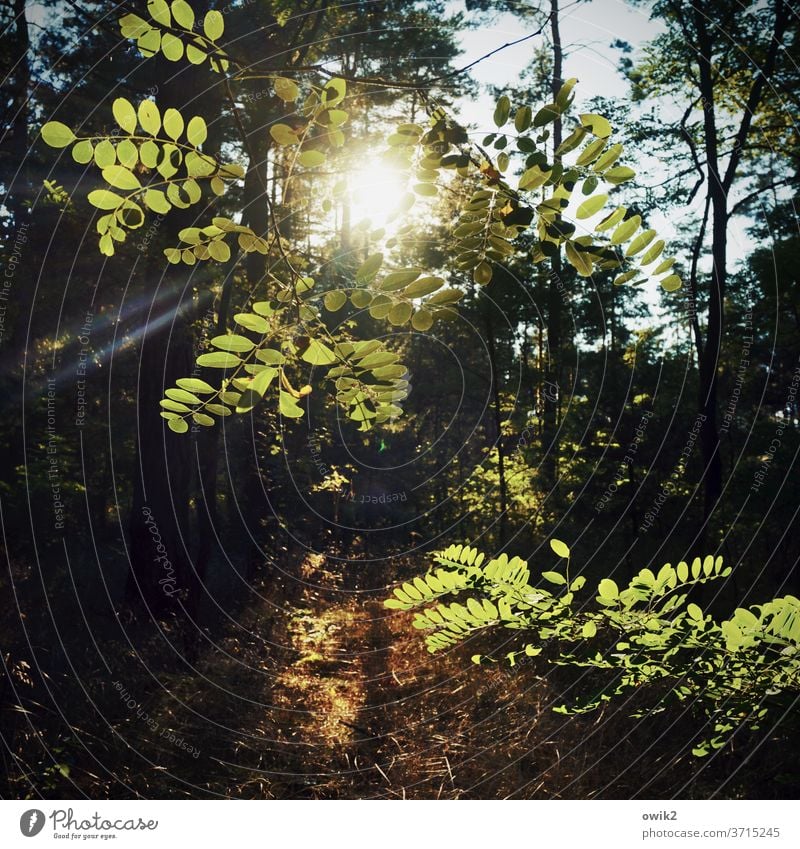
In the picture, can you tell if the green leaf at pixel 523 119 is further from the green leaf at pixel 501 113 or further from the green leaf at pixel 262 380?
the green leaf at pixel 262 380

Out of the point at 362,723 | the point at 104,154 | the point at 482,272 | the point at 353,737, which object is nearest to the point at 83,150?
the point at 104,154

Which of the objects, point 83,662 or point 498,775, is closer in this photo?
point 498,775

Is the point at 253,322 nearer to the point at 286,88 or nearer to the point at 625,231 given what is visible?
the point at 286,88

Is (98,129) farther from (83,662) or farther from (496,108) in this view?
(496,108)

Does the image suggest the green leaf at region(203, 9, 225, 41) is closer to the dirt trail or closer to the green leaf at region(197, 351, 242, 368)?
the green leaf at region(197, 351, 242, 368)

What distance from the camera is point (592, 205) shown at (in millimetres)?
1298

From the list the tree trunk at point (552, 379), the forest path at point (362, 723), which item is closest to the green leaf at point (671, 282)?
the forest path at point (362, 723)

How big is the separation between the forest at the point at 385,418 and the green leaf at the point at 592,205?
1cm

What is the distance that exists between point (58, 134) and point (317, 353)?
617mm

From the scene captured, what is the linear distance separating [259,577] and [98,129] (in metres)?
8.33

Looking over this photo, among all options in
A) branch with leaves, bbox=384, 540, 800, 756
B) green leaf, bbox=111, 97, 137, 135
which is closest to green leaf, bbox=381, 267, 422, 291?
green leaf, bbox=111, 97, 137, 135

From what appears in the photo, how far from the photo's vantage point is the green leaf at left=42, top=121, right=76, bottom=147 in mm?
1206

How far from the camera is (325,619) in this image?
1002 cm
